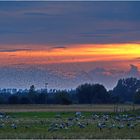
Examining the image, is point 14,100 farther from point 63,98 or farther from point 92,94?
point 92,94

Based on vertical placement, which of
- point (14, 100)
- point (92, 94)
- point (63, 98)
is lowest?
point (14, 100)

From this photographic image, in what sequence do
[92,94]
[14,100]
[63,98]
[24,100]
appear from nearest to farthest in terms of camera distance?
[63,98], [14,100], [24,100], [92,94]

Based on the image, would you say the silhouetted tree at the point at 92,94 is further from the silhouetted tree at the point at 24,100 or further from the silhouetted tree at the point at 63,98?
the silhouetted tree at the point at 24,100

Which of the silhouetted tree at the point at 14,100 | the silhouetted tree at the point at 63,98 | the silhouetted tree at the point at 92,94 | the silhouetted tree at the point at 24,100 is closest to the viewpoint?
the silhouetted tree at the point at 63,98

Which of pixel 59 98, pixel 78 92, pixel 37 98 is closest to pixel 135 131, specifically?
pixel 59 98

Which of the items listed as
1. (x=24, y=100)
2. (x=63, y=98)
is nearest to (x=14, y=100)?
(x=24, y=100)

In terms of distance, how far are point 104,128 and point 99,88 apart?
3722 inches

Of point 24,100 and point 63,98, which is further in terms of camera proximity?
point 24,100

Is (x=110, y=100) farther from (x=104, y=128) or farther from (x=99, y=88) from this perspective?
(x=104, y=128)

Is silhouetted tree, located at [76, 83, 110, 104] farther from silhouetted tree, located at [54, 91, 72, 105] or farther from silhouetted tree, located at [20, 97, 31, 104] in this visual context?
silhouetted tree, located at [20, 97, 31, 104]

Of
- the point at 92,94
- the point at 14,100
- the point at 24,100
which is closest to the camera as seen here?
the point at 14,100

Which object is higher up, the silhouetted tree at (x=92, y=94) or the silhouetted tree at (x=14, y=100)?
the silhouetted tree at (x=92, y=94)

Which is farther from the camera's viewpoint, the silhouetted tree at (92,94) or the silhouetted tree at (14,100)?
the silhouetted tree at (92,94)

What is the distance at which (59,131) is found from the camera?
32344 millimetres
